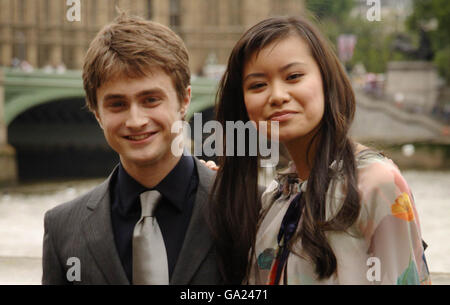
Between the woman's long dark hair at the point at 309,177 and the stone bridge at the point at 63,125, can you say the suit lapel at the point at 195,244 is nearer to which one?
the woman's long dark hair at the point at 309,177

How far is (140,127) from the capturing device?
2.24 m

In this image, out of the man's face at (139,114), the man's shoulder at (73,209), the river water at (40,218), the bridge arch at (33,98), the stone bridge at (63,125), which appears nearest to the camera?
the man's face at (139,114)

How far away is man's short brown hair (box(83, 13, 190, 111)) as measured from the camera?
226 centimetres

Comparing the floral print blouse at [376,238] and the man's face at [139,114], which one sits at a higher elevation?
the man's face at [139,114]

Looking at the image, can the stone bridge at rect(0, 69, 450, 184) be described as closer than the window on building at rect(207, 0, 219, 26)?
Yes

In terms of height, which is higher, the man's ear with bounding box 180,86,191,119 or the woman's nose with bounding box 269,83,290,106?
the woman's nose with bounding box 269,83,290,106

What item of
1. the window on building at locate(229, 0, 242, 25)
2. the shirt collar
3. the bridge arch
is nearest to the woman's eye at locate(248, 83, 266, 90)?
the shirt collar

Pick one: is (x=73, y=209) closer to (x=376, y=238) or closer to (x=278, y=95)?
(x=278, y=95)

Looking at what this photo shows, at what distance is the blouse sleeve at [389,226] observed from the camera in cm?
201

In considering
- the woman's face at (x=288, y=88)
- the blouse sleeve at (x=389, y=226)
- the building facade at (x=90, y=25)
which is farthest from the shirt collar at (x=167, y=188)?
the building facade at (x=90, y=25)

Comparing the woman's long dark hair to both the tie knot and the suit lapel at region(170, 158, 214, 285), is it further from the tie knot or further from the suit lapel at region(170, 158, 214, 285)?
the tie knot

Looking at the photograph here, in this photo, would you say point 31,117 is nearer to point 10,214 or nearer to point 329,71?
point 10,214

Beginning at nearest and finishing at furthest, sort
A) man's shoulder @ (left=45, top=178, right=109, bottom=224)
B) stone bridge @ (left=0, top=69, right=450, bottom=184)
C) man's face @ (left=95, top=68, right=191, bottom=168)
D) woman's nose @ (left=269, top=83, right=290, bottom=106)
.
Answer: woman's nose @ (left=269, top=83, right=290, bottom=106) < man's face @ (left=95, top=68, right=191, bottom=168) < man's shoulder @ (left=45, top=178, right=109, bottom=224) < stone bridge @ (left=0, top=69, right=450, bottom=184)
